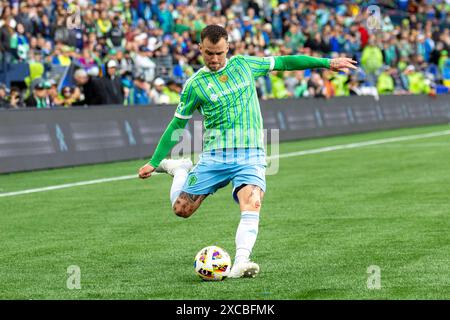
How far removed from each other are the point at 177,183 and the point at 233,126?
0.93 metres

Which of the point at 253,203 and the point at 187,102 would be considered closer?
the point at 253,203

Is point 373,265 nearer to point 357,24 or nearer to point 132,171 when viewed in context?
point 132,171

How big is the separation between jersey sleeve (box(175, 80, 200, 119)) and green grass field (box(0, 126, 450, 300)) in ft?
4.36

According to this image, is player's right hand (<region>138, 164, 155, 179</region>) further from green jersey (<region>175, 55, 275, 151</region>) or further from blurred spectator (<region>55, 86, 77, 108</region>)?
blurred spectator (<region>55, 86, 77, 108</region>)

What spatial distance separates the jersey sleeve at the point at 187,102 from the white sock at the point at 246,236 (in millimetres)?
999

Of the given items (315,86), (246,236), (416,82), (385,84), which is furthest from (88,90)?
(416,82)

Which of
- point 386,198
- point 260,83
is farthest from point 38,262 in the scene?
point 260,83

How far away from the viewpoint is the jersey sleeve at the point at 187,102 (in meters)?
9.64

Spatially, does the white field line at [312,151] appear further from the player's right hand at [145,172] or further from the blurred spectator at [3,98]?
the player's right hand at [145,172]

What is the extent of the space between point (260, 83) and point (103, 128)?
10.5 meters

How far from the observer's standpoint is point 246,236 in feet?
30.7

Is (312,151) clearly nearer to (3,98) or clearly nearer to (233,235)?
(3,98)

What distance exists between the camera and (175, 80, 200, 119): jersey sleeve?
9.64 meters

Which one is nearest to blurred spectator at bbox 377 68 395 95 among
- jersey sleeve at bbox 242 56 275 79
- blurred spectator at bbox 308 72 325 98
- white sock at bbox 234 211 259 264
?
blurred spectator at bbox 308 72 325 98
